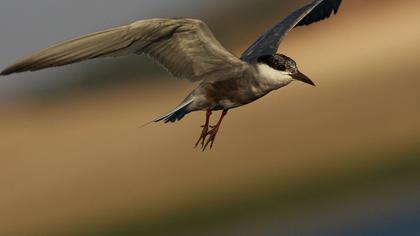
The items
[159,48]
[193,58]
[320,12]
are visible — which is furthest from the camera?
[320,12]

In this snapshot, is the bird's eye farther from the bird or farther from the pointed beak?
the pointed beak

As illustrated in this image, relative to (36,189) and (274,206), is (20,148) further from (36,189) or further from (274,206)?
(274,206)

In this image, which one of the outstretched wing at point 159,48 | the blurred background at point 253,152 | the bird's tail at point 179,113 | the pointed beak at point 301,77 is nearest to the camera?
the outstretched wing at point 159,48

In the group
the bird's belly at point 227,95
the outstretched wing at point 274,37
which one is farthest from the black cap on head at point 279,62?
the outstretched wing at point 274,37

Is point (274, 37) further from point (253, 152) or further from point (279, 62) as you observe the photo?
point (253, 152)

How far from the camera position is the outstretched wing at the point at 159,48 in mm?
17938

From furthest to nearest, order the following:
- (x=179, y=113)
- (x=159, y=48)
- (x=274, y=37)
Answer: (x=274, y=37)
(x=179, y=113)
(x=159, y=48)

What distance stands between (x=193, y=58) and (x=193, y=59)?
0.02 meters

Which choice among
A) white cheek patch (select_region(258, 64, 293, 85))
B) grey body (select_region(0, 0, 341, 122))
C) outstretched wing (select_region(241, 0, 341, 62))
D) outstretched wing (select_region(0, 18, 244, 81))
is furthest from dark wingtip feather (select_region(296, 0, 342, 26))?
white cheek patch (select_region(258, 64, 293, 85))

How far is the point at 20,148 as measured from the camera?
60.3m

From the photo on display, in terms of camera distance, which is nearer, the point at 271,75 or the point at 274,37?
the point at 271,75

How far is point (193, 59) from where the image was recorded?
62.5ft

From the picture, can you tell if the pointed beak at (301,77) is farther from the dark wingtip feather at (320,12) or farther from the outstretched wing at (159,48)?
the dark wingtip feather at (320,12)

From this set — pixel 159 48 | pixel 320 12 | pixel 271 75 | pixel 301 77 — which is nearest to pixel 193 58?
pixel 159 48
